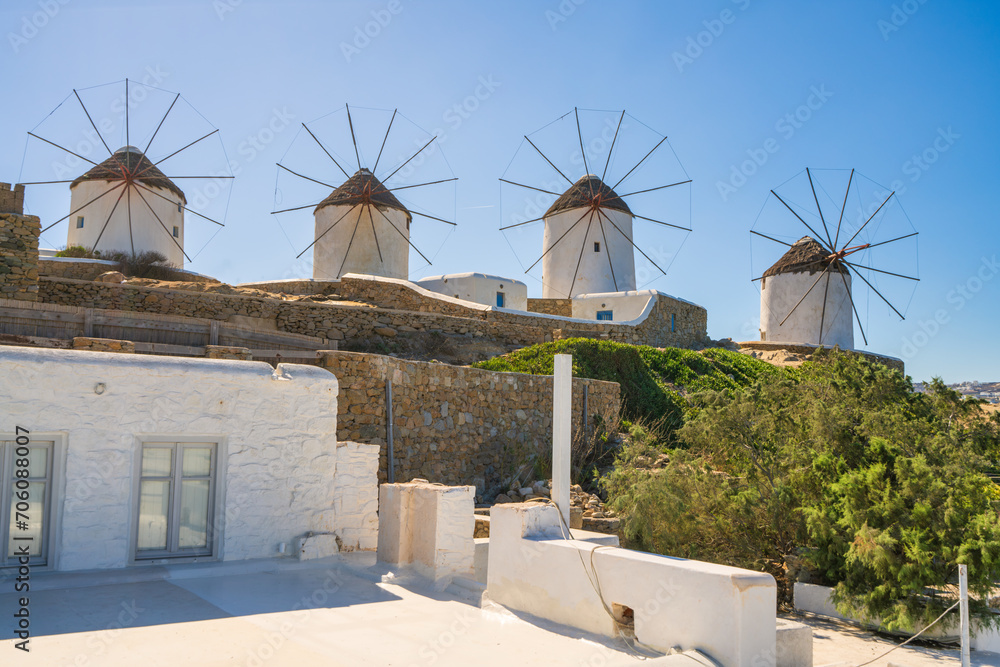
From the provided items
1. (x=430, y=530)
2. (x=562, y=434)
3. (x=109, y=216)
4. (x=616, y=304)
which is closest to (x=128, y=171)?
(x=109, y=216)

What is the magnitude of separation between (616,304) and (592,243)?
4.42m

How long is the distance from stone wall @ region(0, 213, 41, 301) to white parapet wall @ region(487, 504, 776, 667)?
1165cm

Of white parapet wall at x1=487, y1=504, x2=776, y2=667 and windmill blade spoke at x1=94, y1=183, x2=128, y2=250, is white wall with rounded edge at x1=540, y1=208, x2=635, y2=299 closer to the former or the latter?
windmill blade spoke at x1=94, y1=183, x2=128, y2=250

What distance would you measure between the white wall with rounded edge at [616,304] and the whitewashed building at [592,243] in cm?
188

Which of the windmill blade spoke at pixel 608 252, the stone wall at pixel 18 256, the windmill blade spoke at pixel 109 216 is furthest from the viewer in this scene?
the windmill blade spoke at pixel 608 252

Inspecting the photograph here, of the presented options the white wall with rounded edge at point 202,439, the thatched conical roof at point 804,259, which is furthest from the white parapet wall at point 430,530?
the thatched conical roof at point 804,259

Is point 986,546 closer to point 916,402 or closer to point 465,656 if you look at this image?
point 916,402

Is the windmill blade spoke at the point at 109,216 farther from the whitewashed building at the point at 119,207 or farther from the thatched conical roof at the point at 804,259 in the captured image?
the thatched conical roof at the point at 804,259

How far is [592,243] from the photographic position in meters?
31.6

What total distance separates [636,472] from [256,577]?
15.2 feet

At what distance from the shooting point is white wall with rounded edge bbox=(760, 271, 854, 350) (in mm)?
32375

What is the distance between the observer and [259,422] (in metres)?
6.64

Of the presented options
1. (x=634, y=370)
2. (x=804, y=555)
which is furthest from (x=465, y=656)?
(x=634, y=370)

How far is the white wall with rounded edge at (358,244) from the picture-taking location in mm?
29875
